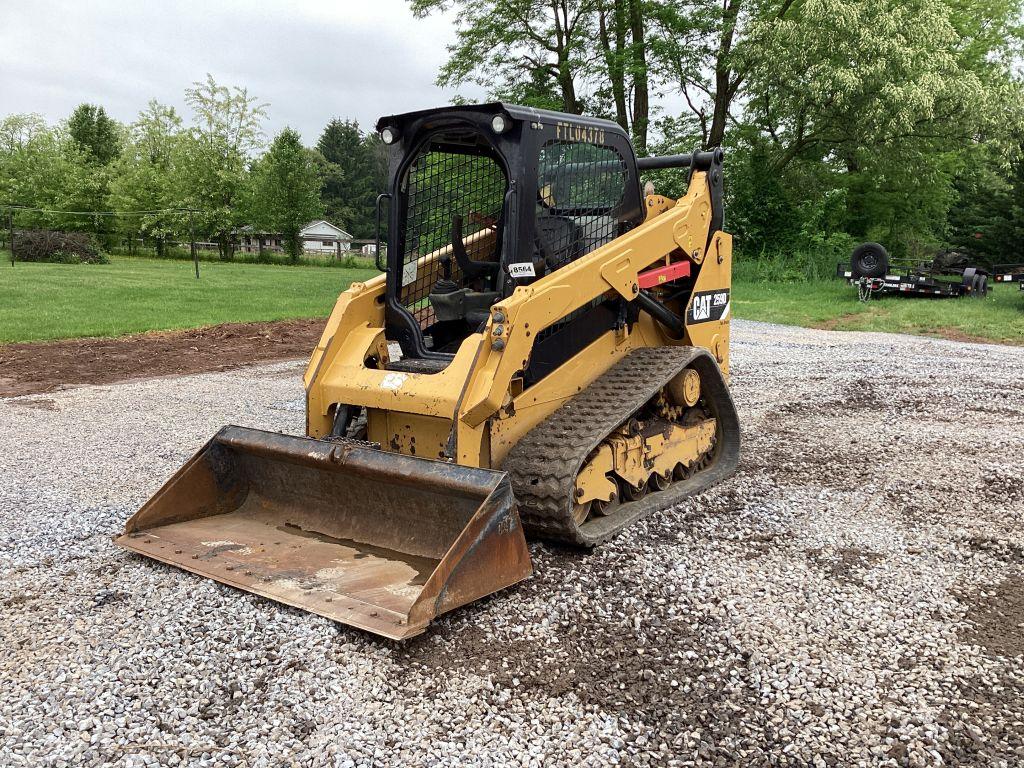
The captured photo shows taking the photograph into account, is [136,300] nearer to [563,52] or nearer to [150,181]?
[563,52]

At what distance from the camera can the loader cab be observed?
16.0 feet

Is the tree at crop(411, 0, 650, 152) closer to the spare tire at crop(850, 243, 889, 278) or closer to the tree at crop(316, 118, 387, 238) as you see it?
the spare tire at crop(850, 243, 889, 278)

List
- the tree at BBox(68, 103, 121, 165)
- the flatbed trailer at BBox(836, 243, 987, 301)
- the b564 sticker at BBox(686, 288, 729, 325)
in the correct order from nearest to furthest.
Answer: the b564 sticker at BBox(686, 288, 729, 325)
the flatbed trailer at BBox(836, 243, 987, 301)
the tree at BBox(68, 103, 121, 165)

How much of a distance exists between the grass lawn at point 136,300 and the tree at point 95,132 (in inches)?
1281

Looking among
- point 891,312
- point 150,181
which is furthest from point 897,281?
point 150,181

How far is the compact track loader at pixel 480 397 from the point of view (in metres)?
4.14

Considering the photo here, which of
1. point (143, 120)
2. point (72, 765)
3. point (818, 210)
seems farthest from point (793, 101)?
point (143, 120)

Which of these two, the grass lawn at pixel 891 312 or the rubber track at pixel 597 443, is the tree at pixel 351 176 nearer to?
the grass lawn at pixel 891 312

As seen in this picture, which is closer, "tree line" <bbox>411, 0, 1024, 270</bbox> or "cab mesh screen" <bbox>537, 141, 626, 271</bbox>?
"cab mesh screen" <bbox>537, 141, 626, 271</bbox>

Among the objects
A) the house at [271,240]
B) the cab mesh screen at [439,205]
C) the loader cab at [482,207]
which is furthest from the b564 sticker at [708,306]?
the house at [271,240]

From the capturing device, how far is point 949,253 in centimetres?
2545

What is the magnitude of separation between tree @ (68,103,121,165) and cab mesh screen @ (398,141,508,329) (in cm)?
5950

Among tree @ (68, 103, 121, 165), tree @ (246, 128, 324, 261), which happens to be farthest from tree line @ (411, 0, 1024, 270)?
tree @ (68, 103, 121, 165)

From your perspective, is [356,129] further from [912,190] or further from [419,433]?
[419,433]
